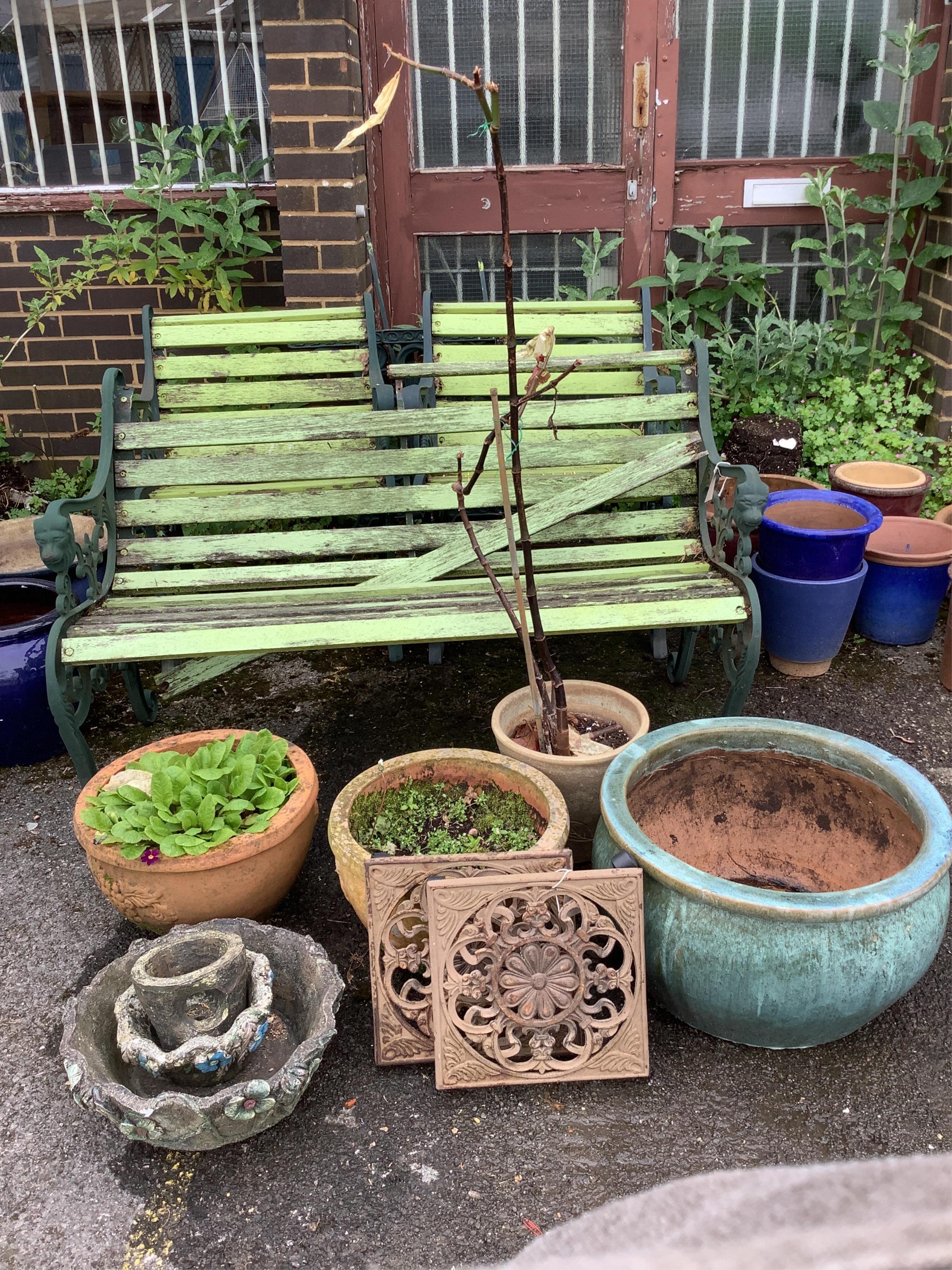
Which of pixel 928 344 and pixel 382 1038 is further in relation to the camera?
pixel 928 344

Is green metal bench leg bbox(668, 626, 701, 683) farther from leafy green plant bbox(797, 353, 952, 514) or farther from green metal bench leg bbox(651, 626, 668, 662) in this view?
leafy green plant bbox(797, 353, 952, 514)

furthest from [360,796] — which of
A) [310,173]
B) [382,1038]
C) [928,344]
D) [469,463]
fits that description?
[928,344]

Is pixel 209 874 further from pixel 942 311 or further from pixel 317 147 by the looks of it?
pixel 942 311

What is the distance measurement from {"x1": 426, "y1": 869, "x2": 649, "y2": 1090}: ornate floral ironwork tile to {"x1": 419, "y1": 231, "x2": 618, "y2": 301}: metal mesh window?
12.0ft

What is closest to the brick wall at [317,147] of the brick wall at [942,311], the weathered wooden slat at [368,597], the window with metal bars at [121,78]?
the window with metal bars at [121,78]

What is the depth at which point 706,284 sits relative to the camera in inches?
203

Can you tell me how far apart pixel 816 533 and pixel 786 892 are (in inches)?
75.5

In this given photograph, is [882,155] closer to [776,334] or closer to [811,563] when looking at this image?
[776,334]

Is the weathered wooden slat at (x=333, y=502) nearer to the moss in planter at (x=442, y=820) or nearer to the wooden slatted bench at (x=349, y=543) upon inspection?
Result: the wooden slatted bench at (x=349, y=543)

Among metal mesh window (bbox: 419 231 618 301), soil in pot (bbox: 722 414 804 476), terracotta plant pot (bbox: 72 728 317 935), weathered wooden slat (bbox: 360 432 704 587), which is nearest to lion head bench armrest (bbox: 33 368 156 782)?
terracotta plant pot (bbox: 72 728 317 935)

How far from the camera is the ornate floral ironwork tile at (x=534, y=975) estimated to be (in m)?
2.20

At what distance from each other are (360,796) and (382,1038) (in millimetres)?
599

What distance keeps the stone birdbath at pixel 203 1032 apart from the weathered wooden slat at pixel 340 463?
1.66 meters

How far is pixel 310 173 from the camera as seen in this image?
4574 millimetres
